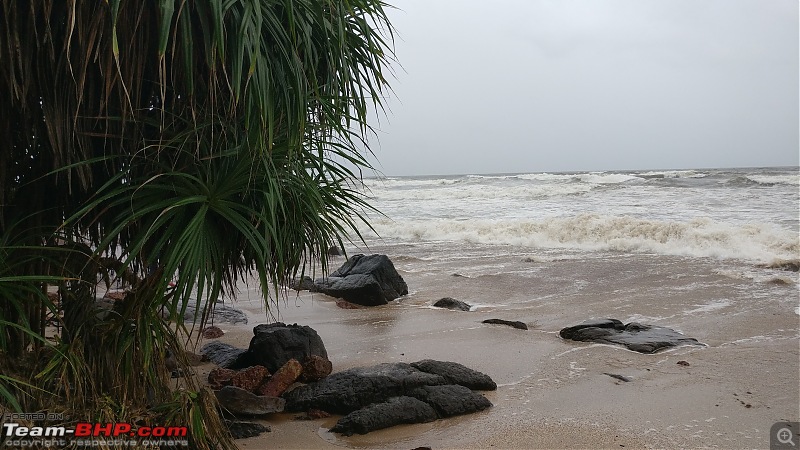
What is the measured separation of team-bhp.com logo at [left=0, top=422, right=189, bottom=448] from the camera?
8.71ft

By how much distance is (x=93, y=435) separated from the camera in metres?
2.83

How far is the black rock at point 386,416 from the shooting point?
411cm

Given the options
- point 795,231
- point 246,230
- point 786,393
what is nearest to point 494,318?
point 786,393

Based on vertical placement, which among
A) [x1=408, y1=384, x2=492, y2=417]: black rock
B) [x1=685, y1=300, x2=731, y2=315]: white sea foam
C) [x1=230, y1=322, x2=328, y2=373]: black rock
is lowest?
[x1=685, y1=300, x2=731, y2=315]: white sea foam

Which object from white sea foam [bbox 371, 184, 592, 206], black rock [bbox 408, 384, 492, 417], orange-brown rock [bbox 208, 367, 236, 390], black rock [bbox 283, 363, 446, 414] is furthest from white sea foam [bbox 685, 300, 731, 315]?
white sea foam [bbox 371, 184, 592, 206]

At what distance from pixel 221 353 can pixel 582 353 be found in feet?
11.0

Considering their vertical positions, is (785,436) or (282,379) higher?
(282,379)

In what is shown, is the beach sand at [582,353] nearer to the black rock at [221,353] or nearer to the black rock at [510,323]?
the black rock at [510,323]

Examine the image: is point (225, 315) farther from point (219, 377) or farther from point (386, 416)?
point (386, 416)

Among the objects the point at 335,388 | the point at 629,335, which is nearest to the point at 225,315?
the point at 335,388

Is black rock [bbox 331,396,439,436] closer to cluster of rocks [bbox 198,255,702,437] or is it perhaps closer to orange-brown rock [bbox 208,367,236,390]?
cluster of rocks [bbox 198,255,702,437]

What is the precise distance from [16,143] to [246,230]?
126cm

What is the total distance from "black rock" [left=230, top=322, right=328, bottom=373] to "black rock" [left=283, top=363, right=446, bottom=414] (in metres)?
0.59

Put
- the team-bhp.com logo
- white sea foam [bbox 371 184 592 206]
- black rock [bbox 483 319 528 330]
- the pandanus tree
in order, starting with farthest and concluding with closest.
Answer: white sea foam [bbox 371 184 592 206], black rock [bbox 483 319 528 330], the pandanus tree, the team-bhp.com logo
